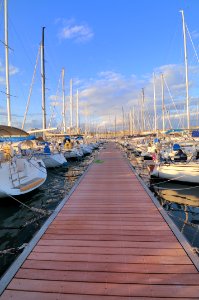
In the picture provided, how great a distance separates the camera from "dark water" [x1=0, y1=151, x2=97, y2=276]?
701cm

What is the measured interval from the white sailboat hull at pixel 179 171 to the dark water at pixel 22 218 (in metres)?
5.28

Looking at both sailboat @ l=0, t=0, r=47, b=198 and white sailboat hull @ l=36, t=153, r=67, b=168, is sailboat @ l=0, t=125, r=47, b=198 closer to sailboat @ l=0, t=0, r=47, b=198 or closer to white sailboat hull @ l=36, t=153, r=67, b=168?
sailboat @ l=0, t=0, r=47, b=198

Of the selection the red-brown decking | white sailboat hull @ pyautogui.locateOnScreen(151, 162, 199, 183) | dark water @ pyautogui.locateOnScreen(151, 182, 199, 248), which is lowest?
dark water @ pyautogui.locateOnScreen(151, 182, 199, 248)

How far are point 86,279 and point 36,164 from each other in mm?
11739

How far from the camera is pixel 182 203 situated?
12508mm

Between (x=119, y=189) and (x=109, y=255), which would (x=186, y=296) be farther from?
(x=119, y=189)

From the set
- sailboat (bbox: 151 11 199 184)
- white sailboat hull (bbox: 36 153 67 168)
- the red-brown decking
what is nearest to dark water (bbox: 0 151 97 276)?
the red-brown decking

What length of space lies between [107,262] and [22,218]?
604 cm

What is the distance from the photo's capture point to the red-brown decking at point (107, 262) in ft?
13.4

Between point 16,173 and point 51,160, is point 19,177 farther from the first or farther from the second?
point 51,160

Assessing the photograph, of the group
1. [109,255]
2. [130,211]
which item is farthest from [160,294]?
[130,211]

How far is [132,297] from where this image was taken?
3.92 metres

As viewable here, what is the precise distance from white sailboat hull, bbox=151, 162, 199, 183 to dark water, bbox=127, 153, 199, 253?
398 millimetres

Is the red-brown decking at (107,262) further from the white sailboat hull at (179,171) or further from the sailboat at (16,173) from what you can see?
the white sailboat hull at (179,171)
